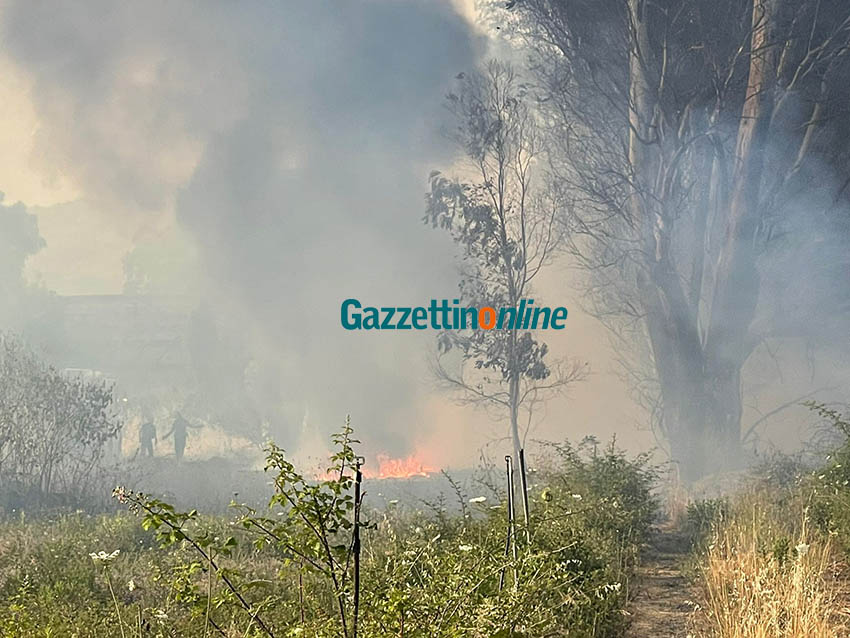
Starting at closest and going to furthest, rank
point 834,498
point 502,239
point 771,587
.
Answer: point 771,587, point 834,498, point 502,239

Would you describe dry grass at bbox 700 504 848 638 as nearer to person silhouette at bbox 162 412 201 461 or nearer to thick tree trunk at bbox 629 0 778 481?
thick tree trunk at bbox 629 0 778 481

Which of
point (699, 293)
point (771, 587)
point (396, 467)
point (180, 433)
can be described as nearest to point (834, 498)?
point (771, 587)

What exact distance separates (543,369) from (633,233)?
81.4 inches

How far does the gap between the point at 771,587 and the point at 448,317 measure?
8009 mm

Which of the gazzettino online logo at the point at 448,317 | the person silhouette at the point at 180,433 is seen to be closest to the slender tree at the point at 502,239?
the gazzettino online logo at the point at 448,317

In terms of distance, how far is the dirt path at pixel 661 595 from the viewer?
16.2 feet

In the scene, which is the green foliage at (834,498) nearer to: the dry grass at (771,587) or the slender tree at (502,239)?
the dry grass at (771,587)

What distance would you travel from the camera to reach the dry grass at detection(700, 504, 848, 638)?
3732 mm

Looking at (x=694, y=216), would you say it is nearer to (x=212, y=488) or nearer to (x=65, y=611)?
(x=212, y=488)

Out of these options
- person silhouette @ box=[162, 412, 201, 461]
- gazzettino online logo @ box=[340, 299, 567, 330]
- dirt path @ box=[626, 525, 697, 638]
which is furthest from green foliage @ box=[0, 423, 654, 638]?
person silhouette @ box=[162, 412, 201, 461]

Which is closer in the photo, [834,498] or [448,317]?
[834,498]

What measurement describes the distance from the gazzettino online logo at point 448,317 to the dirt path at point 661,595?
12.9 feet

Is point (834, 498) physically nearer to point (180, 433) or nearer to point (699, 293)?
point (699, 293)

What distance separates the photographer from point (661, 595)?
5.96m
